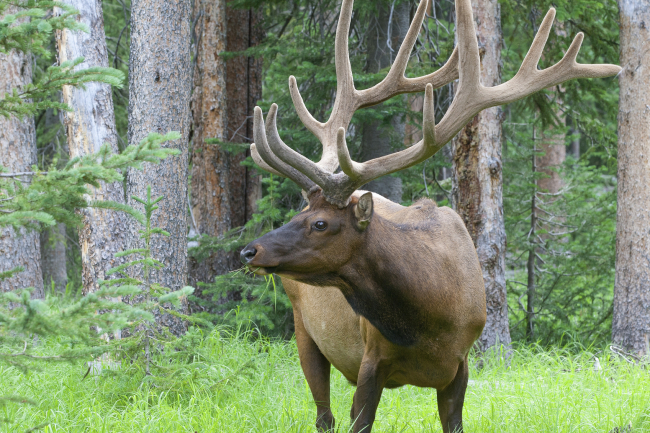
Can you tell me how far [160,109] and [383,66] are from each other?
144 inches

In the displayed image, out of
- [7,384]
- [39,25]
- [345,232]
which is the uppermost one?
[39,25]

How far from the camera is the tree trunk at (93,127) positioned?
5.90 m

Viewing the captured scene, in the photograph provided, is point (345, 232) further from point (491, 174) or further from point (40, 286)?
point (40, 286)

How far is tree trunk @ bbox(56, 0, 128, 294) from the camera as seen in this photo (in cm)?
590

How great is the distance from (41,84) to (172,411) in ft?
8.63

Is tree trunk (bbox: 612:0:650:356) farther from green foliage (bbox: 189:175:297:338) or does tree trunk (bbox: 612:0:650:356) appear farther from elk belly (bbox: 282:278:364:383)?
green foliage (bbox: 189:175:297:338)

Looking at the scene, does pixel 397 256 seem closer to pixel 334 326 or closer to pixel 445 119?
pixel 445 119

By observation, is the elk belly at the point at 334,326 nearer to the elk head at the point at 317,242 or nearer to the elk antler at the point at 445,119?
the elk head at the point at 317,242

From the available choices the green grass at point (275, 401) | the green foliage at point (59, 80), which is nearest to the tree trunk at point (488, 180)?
the green grass at point (275, 401)

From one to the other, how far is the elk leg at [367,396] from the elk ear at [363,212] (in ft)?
3.06

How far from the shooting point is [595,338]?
26.9 ft

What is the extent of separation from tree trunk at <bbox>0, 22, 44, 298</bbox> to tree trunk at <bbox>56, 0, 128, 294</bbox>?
9.01 ft

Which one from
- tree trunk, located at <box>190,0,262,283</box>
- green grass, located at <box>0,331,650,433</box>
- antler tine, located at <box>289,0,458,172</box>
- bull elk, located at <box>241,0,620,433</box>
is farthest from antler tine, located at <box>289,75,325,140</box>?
tree trunk, located at <box>190,0,262,283</box>

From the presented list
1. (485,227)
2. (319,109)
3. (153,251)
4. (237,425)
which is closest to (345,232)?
(237,425)
